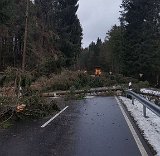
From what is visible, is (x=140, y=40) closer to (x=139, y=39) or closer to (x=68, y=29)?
(x=139, y=39)

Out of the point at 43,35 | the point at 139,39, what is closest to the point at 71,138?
the point at 139,39

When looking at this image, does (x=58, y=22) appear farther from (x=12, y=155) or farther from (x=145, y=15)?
(x=12, y=155)

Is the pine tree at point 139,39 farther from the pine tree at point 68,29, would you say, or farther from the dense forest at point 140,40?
the pine tree at point 68,29

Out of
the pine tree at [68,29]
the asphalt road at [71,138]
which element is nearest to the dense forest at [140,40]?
the pine tree at [68,29]

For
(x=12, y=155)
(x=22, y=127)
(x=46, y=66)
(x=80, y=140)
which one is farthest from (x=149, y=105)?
(x=46, y=66)

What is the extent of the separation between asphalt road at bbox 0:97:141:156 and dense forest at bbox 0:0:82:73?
26.8 metres

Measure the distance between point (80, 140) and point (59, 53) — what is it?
56.3m

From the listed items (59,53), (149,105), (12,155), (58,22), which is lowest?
(12,155)

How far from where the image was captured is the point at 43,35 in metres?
68.5

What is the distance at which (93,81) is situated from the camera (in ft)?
139

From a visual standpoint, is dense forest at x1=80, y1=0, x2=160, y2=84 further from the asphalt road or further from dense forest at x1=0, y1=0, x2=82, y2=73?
the asphalt road

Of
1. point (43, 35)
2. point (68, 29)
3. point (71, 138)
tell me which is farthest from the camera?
point (43, 35)

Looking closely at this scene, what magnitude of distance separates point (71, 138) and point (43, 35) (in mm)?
58065

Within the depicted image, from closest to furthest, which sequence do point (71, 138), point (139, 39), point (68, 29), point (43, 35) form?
point (71, 138) < point (139, 39) < point (68, 29) < point (43, 35)
